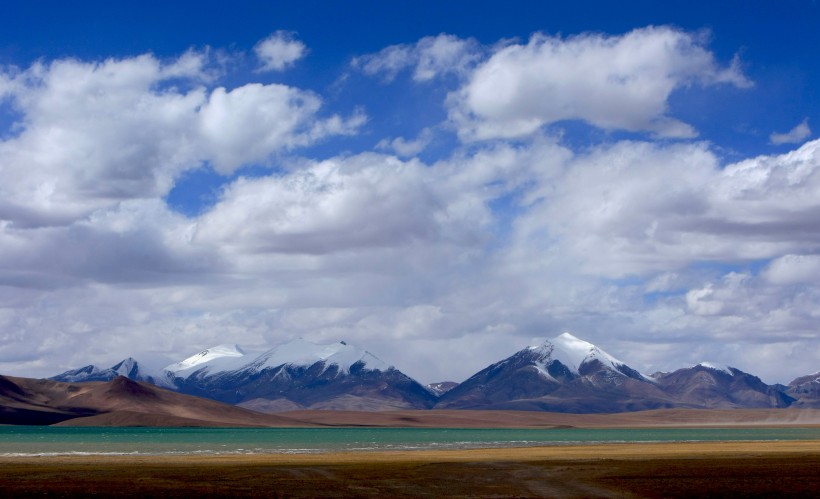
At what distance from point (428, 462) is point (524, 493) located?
26298 mm

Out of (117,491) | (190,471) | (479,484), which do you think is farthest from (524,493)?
(190,471)

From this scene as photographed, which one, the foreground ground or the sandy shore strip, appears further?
the sandy shore strip

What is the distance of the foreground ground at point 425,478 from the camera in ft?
152

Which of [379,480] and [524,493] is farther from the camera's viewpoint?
[379,480]

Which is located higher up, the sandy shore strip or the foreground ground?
the sandy shore strip

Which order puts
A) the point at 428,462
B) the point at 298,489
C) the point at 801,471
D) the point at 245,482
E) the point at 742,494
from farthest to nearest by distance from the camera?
the point at 428,462 → the point at 801,471 → the point at 245,482 → the point at 298,489 → the point at 742,494

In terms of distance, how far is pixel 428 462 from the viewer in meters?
71.2

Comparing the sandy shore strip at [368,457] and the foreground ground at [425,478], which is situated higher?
the sandy shore strip at [368,457]

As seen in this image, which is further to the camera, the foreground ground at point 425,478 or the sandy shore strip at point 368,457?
the sandy shore strip at point 368,457

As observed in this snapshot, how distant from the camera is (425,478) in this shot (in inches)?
2173

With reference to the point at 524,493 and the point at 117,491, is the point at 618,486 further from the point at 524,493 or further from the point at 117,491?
the point at 117,491

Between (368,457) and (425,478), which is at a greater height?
(368,457)

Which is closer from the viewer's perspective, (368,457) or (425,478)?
(425,478)

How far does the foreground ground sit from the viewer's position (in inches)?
1821
